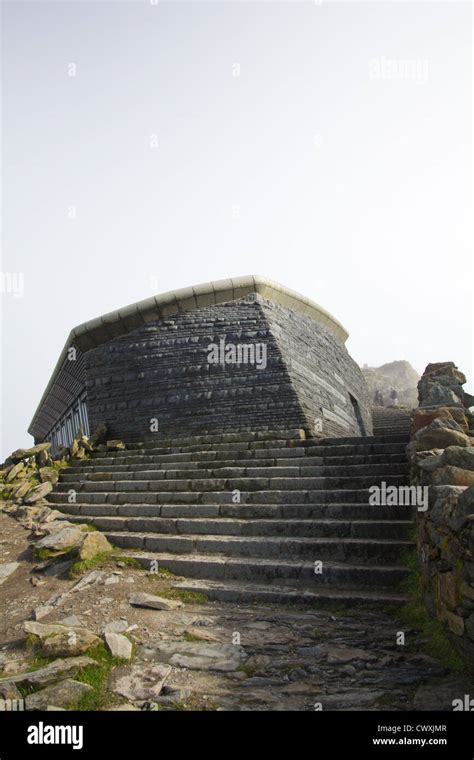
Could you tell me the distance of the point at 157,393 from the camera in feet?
37.0

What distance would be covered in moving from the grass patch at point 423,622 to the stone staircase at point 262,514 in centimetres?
12

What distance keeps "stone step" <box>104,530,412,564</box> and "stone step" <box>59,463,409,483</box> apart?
4.82ft

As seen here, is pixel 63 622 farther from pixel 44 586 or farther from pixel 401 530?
pixel 401 530

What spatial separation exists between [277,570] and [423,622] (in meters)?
1.60

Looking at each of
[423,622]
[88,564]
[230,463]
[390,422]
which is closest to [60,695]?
[88,564]

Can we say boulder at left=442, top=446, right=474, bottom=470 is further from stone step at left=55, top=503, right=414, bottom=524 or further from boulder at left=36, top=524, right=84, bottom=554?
boulder at left=36, top=524, right=84, bottom=554

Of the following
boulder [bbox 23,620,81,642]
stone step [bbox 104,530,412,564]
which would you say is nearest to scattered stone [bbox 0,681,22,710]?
boulder [bbox 23,620,81,642]

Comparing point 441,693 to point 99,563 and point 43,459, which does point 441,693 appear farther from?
point 43,459

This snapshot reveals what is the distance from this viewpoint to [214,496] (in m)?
6.89

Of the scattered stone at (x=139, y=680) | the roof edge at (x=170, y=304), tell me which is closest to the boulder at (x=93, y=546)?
the scattered stone at (x=139, y=680)

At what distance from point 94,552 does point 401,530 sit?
3727 mm

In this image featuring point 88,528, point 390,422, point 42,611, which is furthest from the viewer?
point 390,422

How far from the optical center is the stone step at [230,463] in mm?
6926

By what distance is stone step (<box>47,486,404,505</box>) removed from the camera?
20.1 feet
